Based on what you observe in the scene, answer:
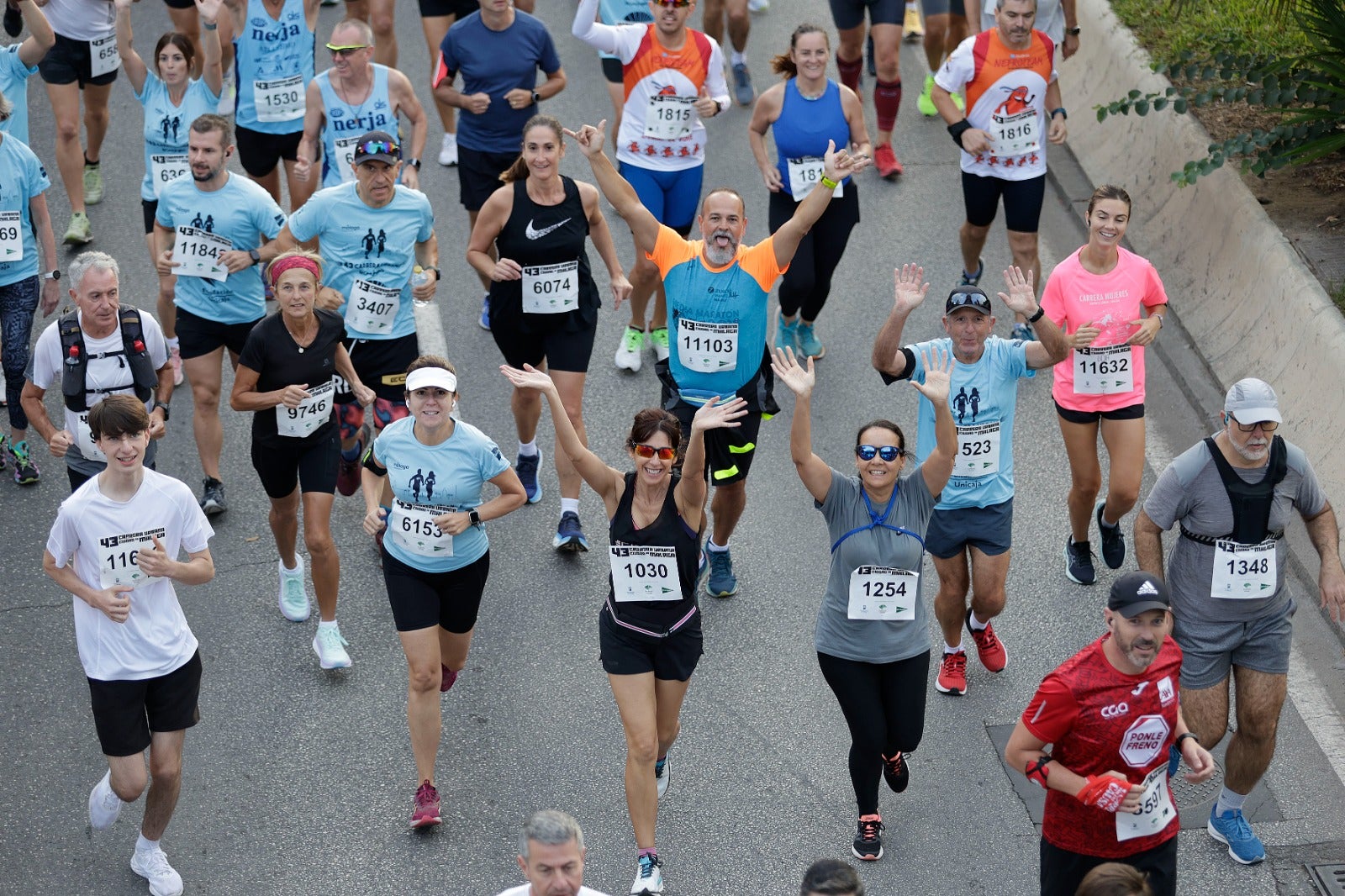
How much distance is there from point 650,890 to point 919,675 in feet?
4.43

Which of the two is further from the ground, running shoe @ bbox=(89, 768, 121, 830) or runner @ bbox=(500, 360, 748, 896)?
runner @ bbox=(500, 360, 748, 896)

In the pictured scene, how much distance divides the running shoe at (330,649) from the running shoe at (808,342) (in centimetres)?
352

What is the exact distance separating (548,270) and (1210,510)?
137 inches

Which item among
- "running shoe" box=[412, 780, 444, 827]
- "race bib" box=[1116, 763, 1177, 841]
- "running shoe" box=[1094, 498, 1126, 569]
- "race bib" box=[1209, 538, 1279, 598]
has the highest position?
"race bib" box=[1209, 538, 1279, 598]

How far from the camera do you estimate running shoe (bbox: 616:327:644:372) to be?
34.0 feet

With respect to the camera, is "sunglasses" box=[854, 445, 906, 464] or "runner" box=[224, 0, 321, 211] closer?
"sunglasses" box=[854, 445, 906, 464]

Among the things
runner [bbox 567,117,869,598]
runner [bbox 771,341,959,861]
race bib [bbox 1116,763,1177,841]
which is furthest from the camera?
runner [bbox 567,117,869,598]

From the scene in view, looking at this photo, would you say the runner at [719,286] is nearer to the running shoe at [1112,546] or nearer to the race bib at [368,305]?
the race bib at [368,305]

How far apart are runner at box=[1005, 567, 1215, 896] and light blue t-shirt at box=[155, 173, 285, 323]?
4887 millimetres

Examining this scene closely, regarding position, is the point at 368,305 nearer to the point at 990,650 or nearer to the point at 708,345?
the point at 708,345

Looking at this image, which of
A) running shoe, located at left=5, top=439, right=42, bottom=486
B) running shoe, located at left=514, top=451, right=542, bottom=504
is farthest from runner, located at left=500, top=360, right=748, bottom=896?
running shoe, located at left=5, top=439, right=42, bottom=486

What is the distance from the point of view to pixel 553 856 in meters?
5.15

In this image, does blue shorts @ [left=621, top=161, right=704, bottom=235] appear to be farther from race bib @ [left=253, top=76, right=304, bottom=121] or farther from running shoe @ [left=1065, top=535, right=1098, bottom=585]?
running shoe @ [left=1065, top=535, right=1098, bottom=585]

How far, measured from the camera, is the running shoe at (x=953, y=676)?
793 centimetres
